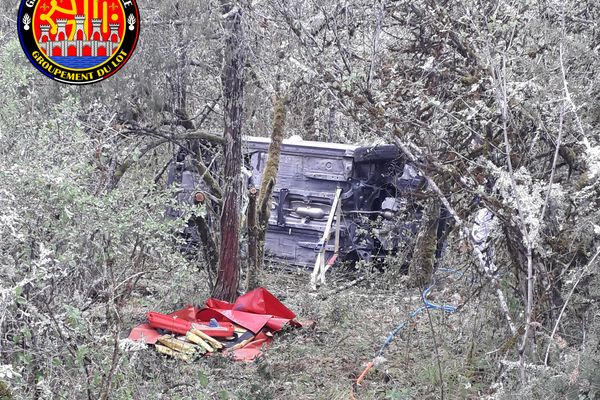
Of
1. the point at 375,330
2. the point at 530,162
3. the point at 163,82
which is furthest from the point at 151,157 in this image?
the point at 530,162

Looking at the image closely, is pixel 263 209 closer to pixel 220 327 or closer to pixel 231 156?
pixel 231 156

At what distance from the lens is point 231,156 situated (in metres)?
7.98

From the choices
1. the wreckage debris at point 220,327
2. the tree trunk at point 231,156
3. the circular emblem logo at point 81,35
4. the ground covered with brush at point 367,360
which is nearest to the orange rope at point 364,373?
the ground covered with brush at point 367,360

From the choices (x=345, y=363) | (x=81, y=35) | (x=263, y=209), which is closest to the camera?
(x=345, y=363)

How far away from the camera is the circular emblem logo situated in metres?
6.93

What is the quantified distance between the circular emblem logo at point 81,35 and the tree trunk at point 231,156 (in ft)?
2.85

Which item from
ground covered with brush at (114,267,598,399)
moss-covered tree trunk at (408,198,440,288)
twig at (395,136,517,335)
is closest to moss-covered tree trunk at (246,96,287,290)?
ground covered with brush at (114,267,598,399)

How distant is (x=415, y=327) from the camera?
712cm

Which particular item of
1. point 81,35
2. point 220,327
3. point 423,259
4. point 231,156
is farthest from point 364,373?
point 81,35

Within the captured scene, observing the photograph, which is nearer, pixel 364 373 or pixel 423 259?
pixel 364 373

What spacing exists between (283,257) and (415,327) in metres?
4.77

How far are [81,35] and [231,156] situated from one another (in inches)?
69.4

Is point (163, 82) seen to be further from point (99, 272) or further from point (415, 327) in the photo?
point (415, 327)

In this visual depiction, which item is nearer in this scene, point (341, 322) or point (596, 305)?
point (596, 305)
